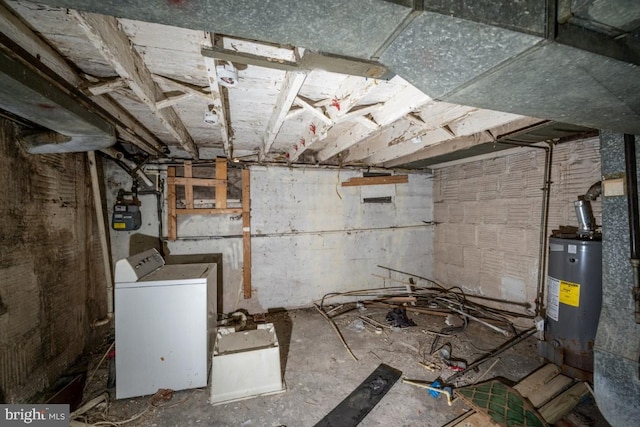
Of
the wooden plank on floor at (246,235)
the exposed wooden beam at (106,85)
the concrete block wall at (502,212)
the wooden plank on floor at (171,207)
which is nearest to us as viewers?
the exposed wooden beam at (106,85)

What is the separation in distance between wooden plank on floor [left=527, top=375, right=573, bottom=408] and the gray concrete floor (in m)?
0.22

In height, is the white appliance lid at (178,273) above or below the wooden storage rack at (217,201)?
below

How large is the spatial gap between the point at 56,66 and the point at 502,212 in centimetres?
438

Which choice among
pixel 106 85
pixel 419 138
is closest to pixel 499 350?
pixel 419 138

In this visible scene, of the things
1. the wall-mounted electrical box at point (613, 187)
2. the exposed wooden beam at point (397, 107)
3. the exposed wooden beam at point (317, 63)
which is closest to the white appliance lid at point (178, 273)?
the exposed wooden beam at point (317, 63)

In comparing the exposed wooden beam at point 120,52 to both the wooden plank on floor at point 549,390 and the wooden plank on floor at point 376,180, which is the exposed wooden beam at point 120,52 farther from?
the wooden plank on floor at point 549,390

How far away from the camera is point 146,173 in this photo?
3176 millimetres

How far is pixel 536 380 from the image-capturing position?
7.23 feet

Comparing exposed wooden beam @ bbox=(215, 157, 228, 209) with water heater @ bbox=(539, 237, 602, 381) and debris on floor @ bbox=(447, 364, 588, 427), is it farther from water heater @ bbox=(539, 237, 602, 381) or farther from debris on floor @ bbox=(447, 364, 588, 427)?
water heater @ bbox=(539, 237, 602, 381)

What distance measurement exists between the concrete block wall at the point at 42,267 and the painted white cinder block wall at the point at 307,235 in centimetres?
59

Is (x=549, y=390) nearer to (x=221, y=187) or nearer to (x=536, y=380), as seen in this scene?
(x=536, y=380)

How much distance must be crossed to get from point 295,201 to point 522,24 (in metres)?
3.27

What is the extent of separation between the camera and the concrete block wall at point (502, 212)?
269 cm

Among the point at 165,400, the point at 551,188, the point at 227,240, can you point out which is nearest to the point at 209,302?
the point at 165,400
